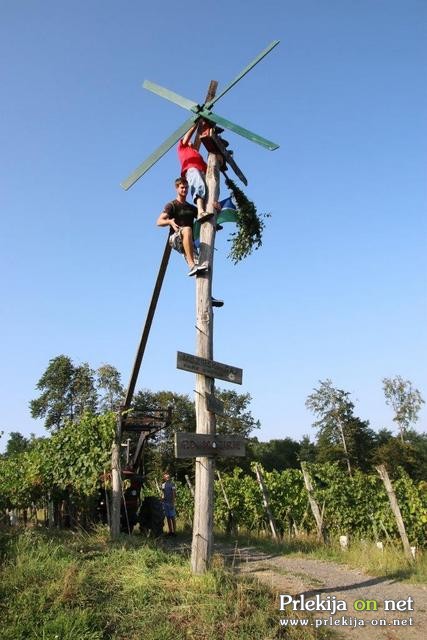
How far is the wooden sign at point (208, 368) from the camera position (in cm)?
556

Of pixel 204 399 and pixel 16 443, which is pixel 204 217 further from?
pixel 16 443

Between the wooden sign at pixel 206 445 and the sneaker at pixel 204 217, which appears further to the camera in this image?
the sneaker at pixel 204 217

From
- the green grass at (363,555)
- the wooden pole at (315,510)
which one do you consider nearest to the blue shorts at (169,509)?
the green grass at (363,555)

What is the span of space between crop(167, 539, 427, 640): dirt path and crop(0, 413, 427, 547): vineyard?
2710 mm

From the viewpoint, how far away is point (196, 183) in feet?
21.7

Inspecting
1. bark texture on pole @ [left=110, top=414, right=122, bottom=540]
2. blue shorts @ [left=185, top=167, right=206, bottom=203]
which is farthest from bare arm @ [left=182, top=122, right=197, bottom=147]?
bark texture on pole @ [left=110, top=414, right=122, bottom=540]

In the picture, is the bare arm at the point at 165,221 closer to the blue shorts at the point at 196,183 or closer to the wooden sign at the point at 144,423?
the blue shorts at the point at 196,183

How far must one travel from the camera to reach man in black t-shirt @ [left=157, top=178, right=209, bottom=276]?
6461 millimetres

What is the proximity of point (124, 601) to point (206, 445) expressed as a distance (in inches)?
70.1

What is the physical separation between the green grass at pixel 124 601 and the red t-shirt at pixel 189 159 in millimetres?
5089

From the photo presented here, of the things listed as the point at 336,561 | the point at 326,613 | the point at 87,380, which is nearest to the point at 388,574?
the point at 336,561

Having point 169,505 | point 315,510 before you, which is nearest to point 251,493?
point 315,510

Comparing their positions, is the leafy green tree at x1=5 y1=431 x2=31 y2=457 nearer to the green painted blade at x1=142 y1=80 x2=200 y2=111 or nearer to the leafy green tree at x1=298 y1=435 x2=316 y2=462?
the leafy green tree at x1=298 y1=435 x2=316 y2=462

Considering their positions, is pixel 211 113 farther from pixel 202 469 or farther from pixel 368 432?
pixel 368 432
